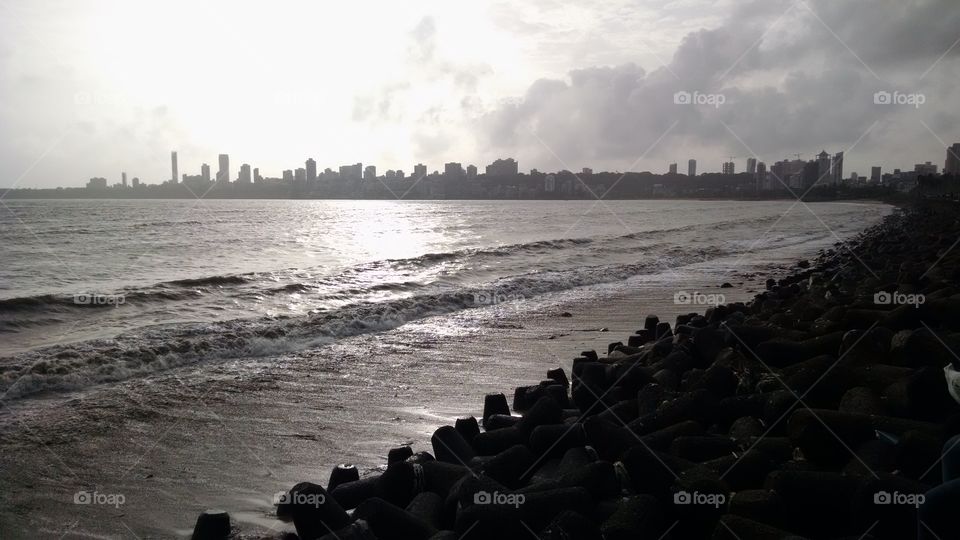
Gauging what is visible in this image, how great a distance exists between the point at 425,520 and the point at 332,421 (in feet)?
9.41

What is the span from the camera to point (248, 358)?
9703 millimetres

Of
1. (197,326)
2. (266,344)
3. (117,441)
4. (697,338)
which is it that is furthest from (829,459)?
(197,326)

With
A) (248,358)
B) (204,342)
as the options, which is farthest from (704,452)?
(204,342)

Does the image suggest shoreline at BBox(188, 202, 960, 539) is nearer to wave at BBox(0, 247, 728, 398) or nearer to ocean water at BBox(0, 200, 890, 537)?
ocean water at BBox(0, 200, 890, 537)

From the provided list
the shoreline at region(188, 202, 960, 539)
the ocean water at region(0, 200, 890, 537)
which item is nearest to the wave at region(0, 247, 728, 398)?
the ocean water at region(0, 200, 890, 537)

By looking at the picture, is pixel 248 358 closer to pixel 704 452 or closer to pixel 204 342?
pixel 204 342

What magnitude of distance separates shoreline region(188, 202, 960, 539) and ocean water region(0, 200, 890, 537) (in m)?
0.99

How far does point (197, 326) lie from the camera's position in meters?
11.2

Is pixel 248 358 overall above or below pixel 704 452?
below

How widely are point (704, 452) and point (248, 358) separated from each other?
7196 millimetres

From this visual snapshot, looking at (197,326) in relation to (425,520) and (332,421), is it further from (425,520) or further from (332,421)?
(425,520)

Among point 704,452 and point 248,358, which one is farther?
point 248,358

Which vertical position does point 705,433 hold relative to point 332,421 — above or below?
above

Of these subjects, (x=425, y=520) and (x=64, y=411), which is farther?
(x=64, y=411)
